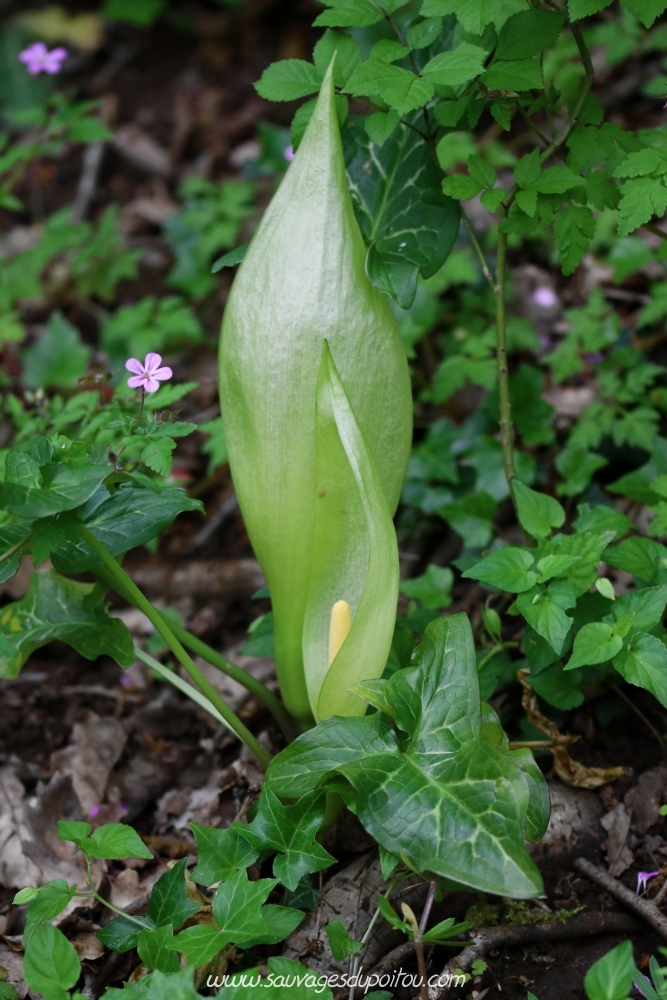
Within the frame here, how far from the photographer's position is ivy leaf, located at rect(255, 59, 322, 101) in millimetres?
1488

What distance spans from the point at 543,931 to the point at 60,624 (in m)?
0.95

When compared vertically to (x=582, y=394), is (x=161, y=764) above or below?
below

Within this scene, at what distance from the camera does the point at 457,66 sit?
133 cm

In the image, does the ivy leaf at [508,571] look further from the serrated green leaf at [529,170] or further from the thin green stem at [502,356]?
the serrated green leaf at [529,170]

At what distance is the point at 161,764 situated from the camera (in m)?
1.95

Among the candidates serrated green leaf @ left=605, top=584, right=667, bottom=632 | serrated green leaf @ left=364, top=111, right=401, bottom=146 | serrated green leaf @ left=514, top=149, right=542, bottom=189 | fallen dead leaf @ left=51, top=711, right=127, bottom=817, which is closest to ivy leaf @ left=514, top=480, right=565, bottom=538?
serrated green leaf @ left=605, top=584, right=667, bottom=632

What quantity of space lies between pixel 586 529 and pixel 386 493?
1.20ft

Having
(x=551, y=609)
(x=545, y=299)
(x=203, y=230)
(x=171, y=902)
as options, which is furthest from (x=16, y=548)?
(x=203, y=230)

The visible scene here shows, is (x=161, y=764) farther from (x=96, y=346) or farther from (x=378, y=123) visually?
(x=96, y=346)

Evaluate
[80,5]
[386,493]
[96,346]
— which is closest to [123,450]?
[386,493]

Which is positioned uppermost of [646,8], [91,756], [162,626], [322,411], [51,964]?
[646,8]

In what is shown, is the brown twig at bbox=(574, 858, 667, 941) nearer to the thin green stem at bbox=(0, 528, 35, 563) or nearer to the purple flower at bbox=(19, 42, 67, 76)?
the thin green stem at bbox=(0, 528, 35, 563)

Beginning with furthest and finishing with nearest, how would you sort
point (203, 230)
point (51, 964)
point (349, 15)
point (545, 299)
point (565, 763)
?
point (203, 230) → point (545, 299) → point (565, 763) → point (349, 15) → point (51, 964)

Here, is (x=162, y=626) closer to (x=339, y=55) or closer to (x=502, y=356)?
(x=502, y=356)
